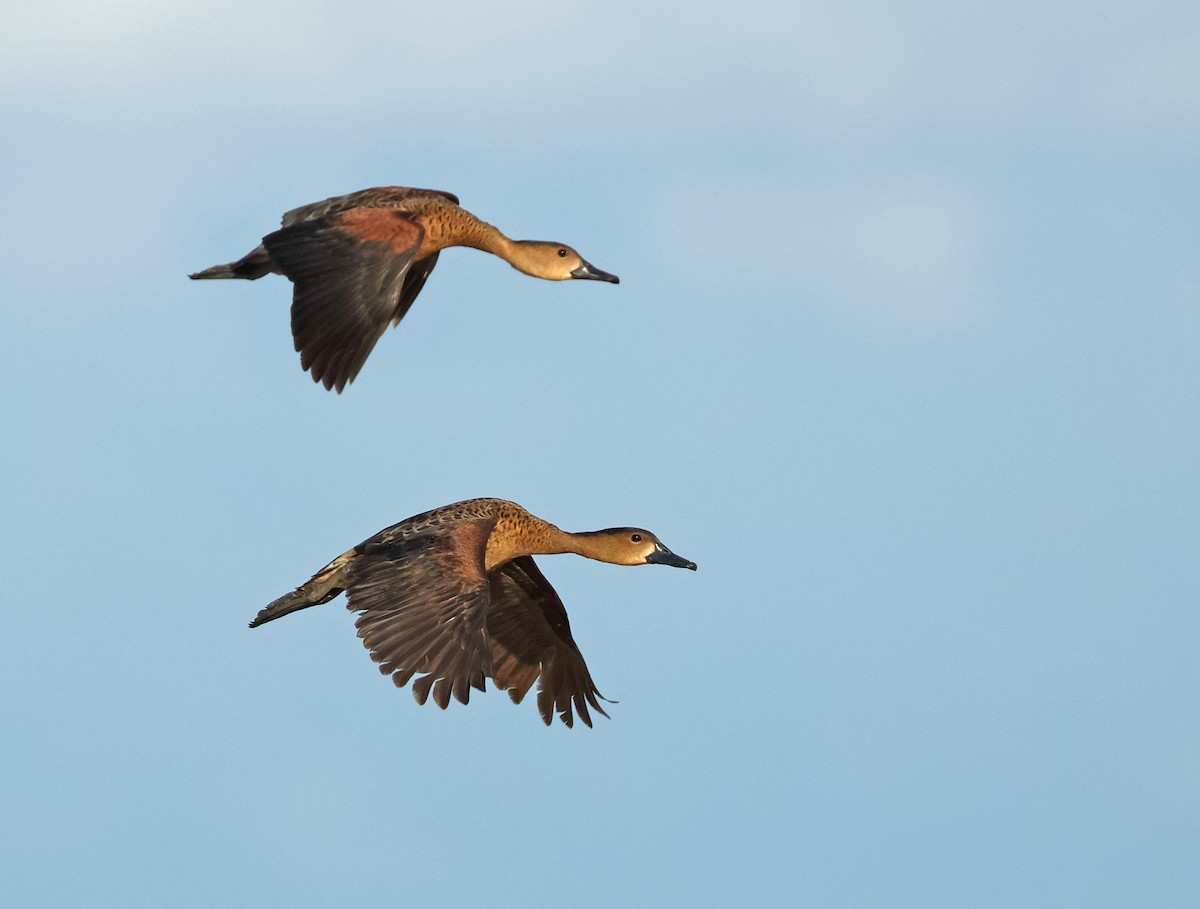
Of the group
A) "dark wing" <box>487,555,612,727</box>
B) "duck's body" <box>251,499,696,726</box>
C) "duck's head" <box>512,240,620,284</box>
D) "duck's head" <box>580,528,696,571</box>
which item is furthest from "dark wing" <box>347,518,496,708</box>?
"duck's head" <box>512,240,620,284</box>

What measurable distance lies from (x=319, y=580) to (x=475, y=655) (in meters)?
1.83

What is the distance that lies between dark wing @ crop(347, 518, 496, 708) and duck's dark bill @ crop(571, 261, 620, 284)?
2.64 meters

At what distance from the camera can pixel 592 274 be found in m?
17.7

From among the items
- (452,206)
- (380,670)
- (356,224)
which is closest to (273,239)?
(356,224)

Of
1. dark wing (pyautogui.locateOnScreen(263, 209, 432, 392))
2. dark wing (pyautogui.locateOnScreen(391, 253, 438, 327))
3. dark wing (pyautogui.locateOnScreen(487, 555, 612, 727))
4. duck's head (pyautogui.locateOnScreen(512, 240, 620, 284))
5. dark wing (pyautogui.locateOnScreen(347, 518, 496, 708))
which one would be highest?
duck's head (pyautogui.locateOnScreen(512, 240, 620, 284))

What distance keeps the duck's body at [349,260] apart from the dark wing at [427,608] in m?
1.15

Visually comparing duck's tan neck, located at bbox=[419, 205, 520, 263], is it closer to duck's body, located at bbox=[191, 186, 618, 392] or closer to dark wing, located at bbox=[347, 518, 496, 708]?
duck's body, located at bbox=[191, 186, 618, 392]

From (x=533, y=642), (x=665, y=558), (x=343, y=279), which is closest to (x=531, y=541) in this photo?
(x=533, y=642)

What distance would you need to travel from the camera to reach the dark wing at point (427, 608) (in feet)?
47.6

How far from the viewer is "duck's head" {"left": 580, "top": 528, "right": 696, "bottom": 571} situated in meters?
17.7

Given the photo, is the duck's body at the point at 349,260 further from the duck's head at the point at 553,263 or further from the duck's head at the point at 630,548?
the duck's head at the point at 630,548

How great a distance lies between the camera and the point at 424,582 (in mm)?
15109

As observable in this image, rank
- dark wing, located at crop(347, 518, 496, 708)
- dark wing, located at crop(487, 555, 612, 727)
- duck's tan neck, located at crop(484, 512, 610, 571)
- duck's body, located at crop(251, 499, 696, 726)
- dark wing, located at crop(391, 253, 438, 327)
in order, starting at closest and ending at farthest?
dark wing, located at crop(347, 518, 496, 708)
duck's body, located at crop(251, 499, 696, 726)
duck's tan neck, located at crop(484, 512, 610, 571)
dark wing, located at crop(391, 253, 438, 327)
dark wing, located at crop(487, 555, 612, 727)

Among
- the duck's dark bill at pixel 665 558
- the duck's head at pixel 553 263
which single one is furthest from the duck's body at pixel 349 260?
the duck's dark bill at pixel 665 558
